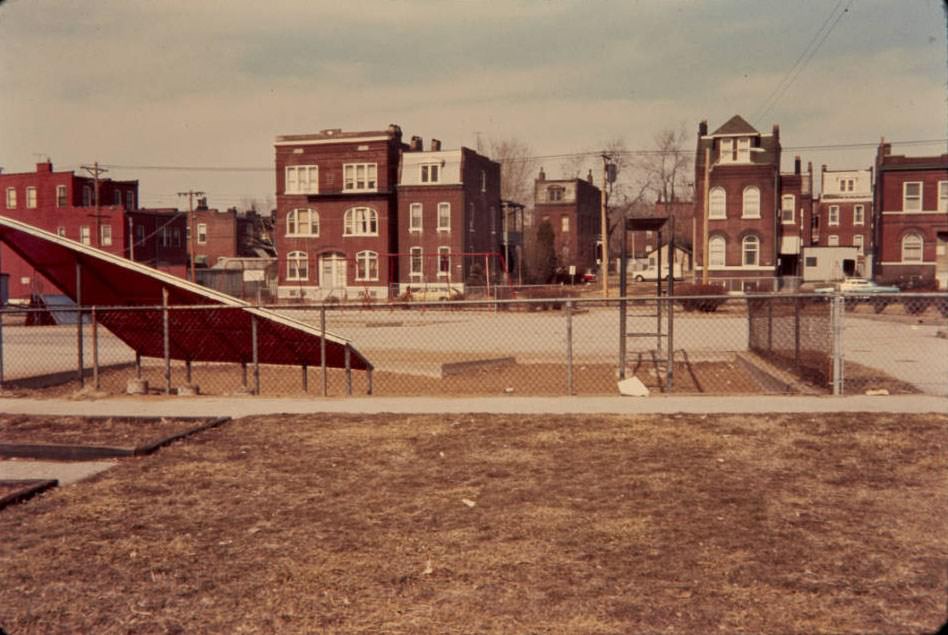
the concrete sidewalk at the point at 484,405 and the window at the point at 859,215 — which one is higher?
the window at the point at 859,215

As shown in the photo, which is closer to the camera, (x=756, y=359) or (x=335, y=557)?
(x=335, y=557)

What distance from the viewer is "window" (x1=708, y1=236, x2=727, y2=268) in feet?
186

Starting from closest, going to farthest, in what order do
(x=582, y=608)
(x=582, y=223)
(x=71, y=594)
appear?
(x=582, y=608)
(x=71, y=594)
(x=582, y=223)

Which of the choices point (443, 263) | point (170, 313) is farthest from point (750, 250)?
point (170, 313)

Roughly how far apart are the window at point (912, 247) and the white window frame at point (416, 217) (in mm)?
34146

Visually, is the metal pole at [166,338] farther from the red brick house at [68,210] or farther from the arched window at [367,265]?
the red brick house at [68,210]

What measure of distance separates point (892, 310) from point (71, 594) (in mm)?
39985

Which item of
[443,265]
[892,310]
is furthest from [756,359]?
[443,265]

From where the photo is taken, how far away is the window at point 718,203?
56750 millimetres

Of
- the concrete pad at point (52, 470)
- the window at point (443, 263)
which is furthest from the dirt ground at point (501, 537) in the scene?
the window at point (443, 263)

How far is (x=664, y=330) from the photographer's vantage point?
84.6 ft

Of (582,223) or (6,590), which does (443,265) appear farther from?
(6,590)

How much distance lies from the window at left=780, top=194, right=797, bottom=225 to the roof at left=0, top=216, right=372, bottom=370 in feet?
178

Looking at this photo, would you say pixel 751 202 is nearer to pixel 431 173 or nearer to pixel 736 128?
pixel 736 128
